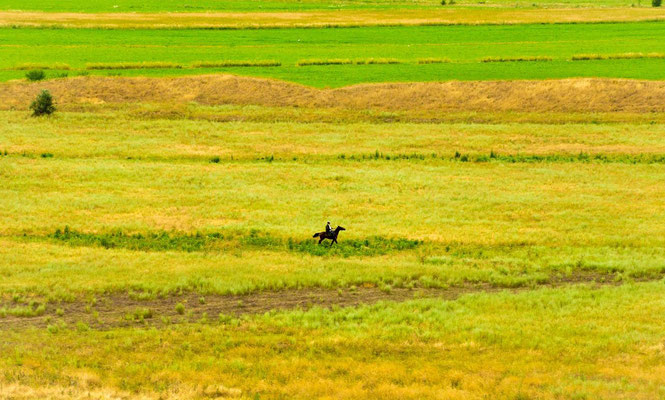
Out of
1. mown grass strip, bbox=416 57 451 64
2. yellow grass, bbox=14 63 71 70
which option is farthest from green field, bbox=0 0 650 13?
mown grass strip, bbox=416 57 451 64

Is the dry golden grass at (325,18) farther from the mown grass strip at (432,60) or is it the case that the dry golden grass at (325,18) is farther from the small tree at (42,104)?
the small tree at (42,104)

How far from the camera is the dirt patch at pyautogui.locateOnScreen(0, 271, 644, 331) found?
27.5 m

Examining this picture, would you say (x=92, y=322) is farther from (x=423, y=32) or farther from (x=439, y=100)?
(x=423, y=32)

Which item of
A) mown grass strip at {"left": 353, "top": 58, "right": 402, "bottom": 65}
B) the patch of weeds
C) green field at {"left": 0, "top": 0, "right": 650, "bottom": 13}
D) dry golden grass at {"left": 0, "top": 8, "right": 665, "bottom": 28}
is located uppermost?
green field at {"left": 0, "top": 0, "right": 650, "bottom": 13}

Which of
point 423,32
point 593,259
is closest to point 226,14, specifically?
point 423,32

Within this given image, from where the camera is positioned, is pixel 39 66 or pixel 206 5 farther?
pixel 206 5

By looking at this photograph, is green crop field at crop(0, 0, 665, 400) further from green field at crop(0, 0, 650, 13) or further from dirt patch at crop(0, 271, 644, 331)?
green field at crop(0, 0, 650, 13)

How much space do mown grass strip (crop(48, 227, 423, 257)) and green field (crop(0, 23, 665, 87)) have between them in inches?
1554

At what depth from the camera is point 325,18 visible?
387ft

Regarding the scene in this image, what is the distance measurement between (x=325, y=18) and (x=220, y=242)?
85.9 metres

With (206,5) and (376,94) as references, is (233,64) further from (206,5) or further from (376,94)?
(206,5)

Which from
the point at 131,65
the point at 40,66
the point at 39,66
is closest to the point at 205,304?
the point at 131,65

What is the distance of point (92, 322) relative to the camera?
1073 inches

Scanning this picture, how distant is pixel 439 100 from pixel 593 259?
1497 inches
